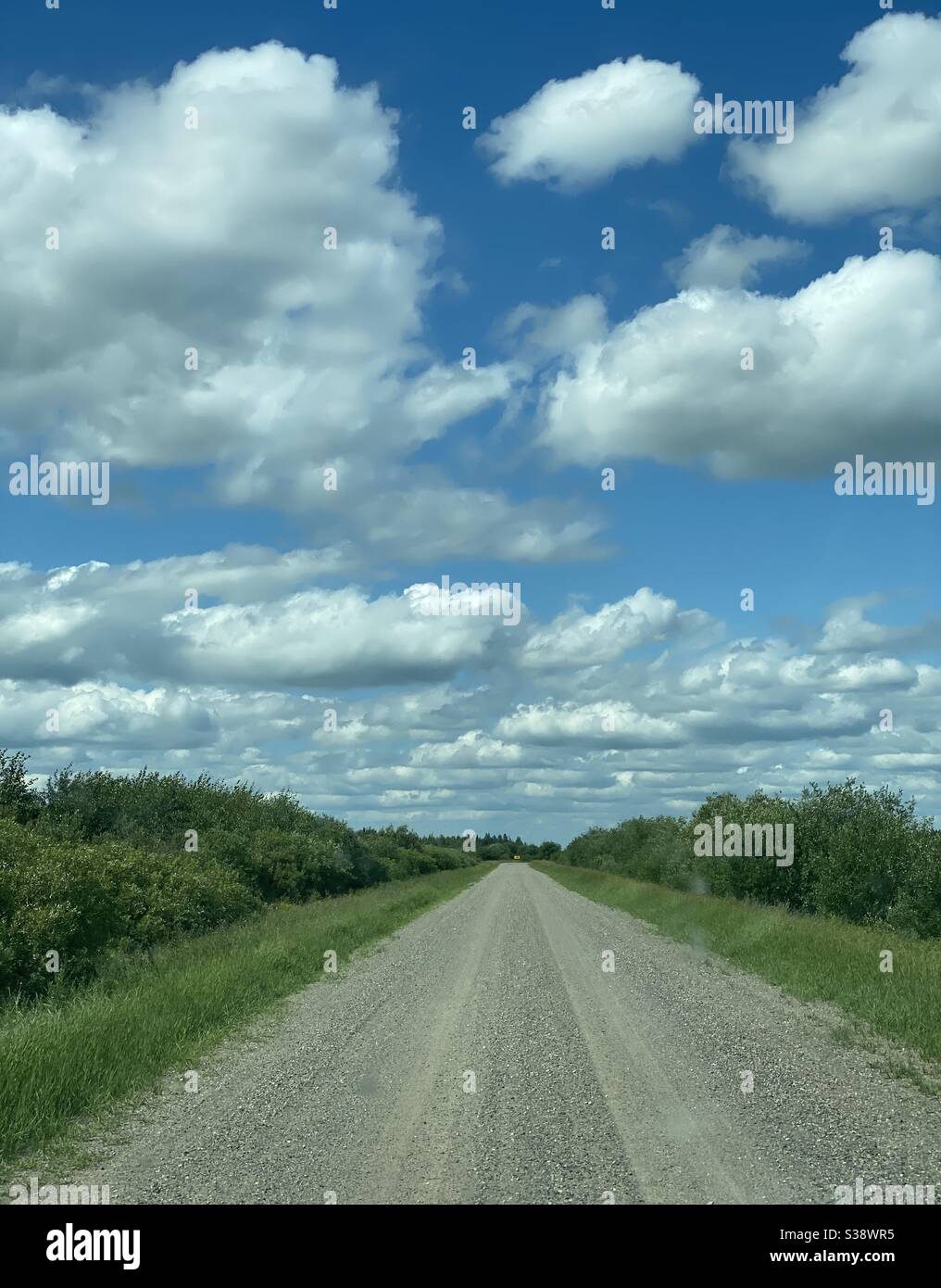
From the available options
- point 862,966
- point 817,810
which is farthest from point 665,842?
point 862,966

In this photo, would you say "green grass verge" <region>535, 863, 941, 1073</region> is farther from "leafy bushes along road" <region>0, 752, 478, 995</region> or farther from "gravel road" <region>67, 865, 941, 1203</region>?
"leafy bushes along road" <region>0, 752, 478, 995</region>

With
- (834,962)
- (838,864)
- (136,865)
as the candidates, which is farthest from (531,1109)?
(838,864)

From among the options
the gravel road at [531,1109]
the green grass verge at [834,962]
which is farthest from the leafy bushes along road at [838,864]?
the gravel road at [531,1109]

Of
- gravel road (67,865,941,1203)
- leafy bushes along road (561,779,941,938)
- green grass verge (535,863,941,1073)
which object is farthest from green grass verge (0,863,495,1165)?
leafy bushes along road (561,779,941,938)

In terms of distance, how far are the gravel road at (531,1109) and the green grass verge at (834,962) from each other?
2.62 feet

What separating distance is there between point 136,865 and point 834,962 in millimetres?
13527

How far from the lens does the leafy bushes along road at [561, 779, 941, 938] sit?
29.3m

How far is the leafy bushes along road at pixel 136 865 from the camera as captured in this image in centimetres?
1533

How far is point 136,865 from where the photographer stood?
21.6 meters

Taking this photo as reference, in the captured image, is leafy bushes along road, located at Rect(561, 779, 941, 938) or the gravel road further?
leafy bushes along road, located at Rect(561, 779, 941, 938)

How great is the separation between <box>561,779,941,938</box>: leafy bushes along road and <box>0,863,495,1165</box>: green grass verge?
16418mm
